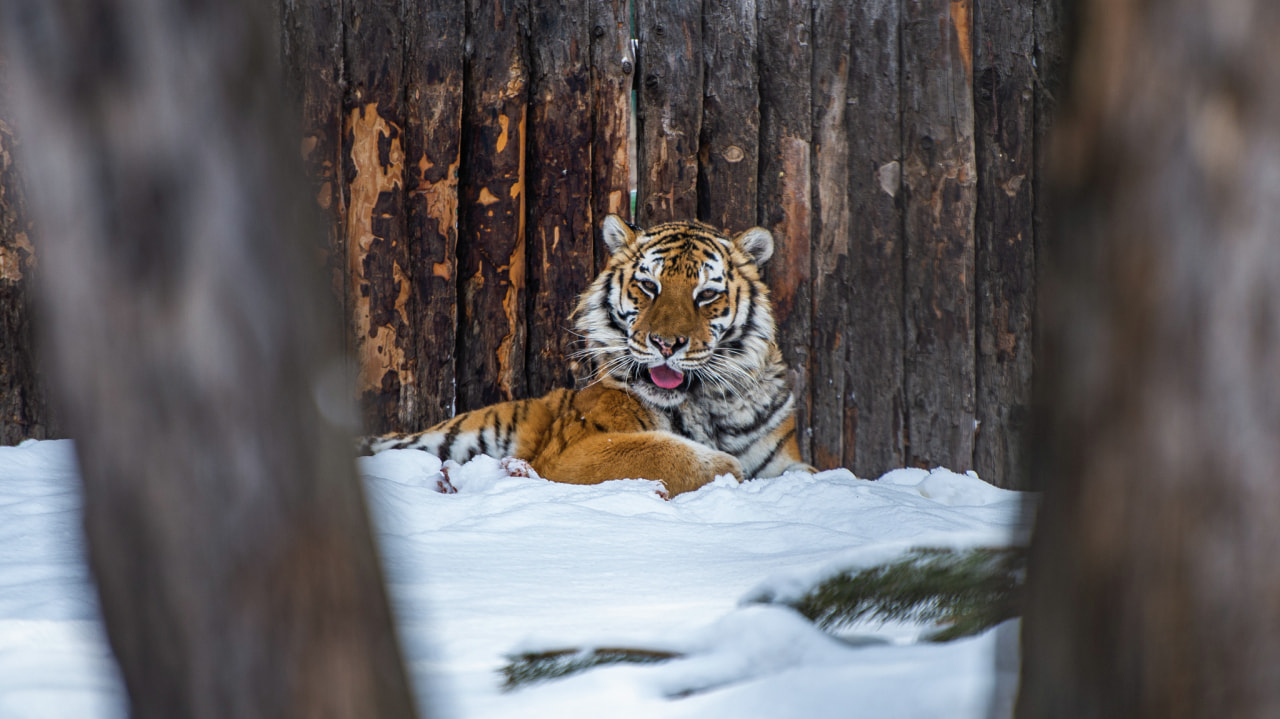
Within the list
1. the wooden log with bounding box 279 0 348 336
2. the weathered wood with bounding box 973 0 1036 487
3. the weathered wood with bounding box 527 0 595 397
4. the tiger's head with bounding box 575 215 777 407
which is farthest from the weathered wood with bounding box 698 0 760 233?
the wooden log with bounding box 279 0 348 336

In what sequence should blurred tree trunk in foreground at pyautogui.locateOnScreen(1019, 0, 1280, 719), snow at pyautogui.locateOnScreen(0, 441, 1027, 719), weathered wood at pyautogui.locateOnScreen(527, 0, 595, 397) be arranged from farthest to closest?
1. weathered wood at pyautogui.locateOnScreen(527, 0, 595, 397)
2. snow at pyautogui.locateOnScreen(0, 441, 1027, 719)
3. blurred tree trunk in foreground at pyautogui.locateOnScreen(1019, 0, 1280, 719)

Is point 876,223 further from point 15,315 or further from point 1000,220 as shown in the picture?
point 15,315

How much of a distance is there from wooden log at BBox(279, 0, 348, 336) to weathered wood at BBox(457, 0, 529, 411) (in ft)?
1.81

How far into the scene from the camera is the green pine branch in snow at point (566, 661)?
1.26m

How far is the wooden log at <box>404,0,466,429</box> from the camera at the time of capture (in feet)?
13.3

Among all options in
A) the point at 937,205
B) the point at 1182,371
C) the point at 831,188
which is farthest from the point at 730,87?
the point at 1182,371

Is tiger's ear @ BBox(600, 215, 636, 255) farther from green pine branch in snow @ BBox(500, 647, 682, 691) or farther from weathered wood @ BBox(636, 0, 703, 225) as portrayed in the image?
green pine branch in snow @ BBox(500, 647, 682, 691)

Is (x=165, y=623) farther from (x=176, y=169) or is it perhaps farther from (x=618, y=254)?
(x=618, y=254)

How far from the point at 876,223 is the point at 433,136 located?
2.17m

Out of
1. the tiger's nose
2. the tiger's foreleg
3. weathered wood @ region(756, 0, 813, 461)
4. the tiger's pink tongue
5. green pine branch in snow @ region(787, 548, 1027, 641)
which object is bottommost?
the tiger's foreleg

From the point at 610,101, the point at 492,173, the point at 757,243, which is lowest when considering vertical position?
the point at 757,243

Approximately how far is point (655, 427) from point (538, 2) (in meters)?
2.08

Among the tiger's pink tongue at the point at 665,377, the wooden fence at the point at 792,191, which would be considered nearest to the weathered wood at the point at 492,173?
the wooden fence at the point at 792,191

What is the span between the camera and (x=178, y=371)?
2.07 feet
